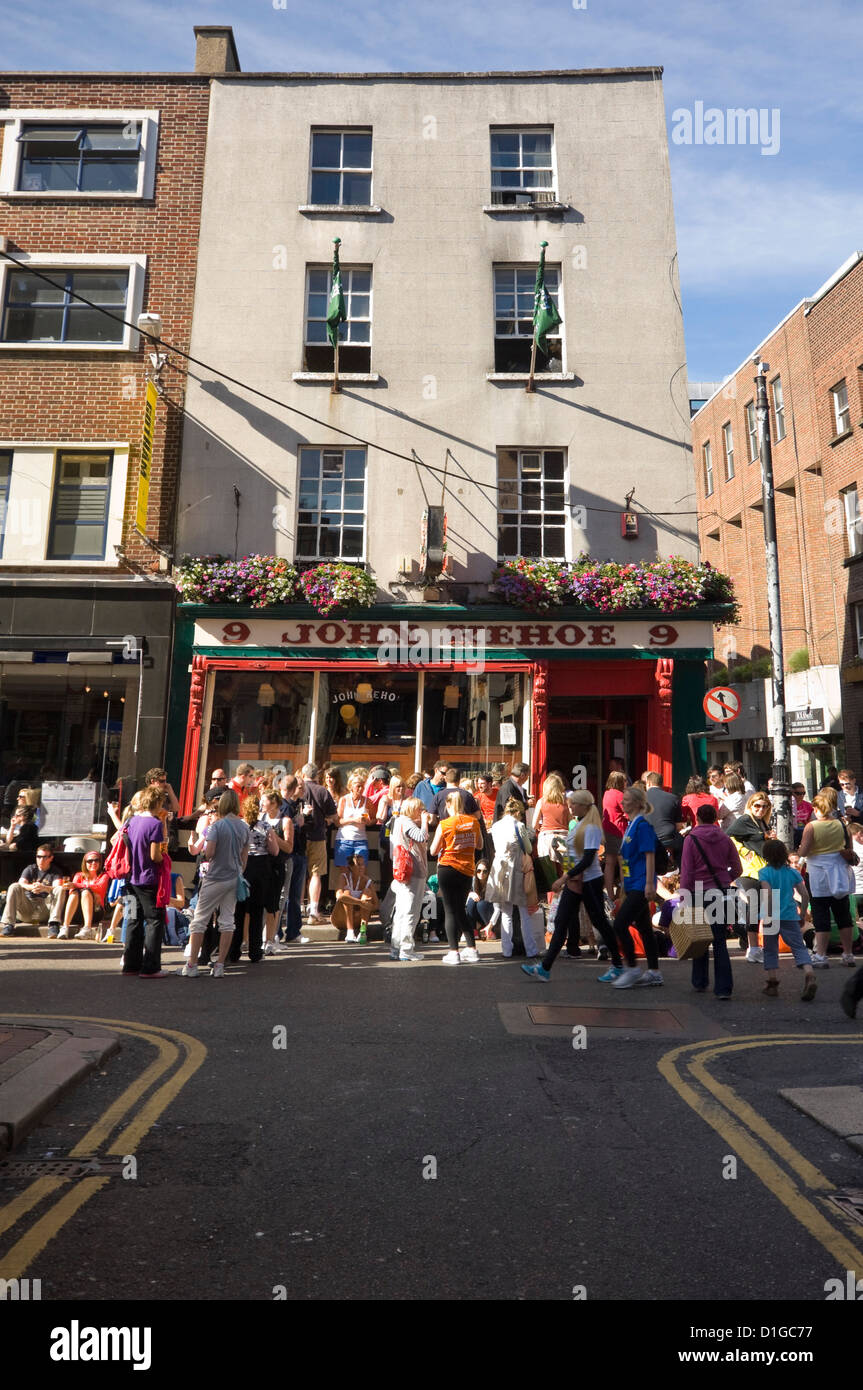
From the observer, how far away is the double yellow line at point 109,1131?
3945 millimetres

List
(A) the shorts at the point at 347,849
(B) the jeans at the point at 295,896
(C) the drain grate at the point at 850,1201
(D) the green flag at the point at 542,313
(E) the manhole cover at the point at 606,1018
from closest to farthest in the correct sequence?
(C) the drain grate at the point at 850,1201, (E) the manhole cover at the point at 606,1018, (B) the jeans at the point at 295,896, (A) the shorts at the point at 347,849, (D) the green flag at the point at 542,313

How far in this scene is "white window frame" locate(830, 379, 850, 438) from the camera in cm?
2975

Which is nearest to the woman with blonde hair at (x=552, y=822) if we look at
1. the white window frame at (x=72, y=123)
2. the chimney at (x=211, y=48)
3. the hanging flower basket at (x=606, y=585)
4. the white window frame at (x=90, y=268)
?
the hanging flower basket at (x=606, y=585)

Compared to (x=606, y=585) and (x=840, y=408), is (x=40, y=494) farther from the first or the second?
(x=840, y=408)

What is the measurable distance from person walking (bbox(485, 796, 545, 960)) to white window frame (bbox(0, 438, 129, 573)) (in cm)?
938

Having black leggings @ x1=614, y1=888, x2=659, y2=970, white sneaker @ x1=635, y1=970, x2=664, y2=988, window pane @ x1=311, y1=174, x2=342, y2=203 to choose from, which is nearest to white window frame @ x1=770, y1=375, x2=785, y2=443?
window pane @ x1=311, y1=174, x2=342, y2=203

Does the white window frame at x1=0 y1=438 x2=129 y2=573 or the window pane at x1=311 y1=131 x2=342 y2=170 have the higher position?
the window pane at x1=311 y1=131 x2=342 y2=170

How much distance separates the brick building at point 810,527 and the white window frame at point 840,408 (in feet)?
0.10

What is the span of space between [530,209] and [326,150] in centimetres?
404

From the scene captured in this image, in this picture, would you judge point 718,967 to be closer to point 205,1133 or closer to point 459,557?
point 205,1133

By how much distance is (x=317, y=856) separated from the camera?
13.5 meters

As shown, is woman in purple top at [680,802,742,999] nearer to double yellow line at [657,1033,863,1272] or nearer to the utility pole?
double yellow line at [657,1033,863,1272]

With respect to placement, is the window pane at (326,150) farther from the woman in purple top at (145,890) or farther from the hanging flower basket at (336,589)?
the woman in purple top at (145,890)
